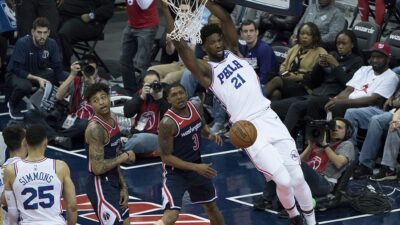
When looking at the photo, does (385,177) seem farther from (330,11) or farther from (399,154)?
(330,11)

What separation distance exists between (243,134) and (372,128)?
3457 mm

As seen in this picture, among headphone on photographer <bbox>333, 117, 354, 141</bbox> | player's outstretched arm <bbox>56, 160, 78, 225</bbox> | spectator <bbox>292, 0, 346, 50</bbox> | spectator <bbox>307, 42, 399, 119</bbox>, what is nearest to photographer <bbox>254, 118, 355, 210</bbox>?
headphone on photographer <bbox>333, 117, 354, 141</bbox>

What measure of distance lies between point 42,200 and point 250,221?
3378 mm

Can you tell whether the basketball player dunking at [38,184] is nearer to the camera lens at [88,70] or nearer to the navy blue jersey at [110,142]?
the navy blue jersey at [110,142]

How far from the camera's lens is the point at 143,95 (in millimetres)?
13656

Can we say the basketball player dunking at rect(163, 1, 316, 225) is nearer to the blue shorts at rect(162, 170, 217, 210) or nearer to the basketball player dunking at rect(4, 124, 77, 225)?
the blue shorts at rect(162, 170, 217, 210)

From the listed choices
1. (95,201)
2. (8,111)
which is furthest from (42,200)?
(8,111)

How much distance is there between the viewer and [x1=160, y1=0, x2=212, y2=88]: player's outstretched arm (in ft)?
32.8

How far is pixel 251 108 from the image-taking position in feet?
33.8

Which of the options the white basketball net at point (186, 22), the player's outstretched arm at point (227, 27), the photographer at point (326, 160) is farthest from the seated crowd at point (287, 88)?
the white basketball net at point (186, 22)

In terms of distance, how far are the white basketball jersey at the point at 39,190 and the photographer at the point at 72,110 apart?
17.2 ft

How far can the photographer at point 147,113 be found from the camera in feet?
44.6

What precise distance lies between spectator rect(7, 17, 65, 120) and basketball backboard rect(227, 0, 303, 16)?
432 centimetres

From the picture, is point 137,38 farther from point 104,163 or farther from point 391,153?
point 104,163
